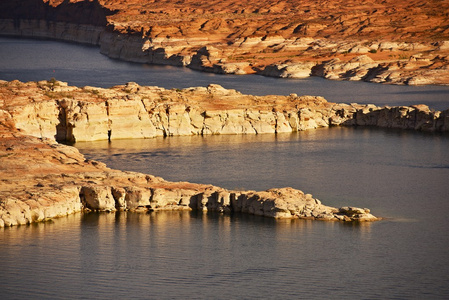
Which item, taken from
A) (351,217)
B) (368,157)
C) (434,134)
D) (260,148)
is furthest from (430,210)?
(434,134)

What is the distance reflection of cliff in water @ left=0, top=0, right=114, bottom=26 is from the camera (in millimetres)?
162025

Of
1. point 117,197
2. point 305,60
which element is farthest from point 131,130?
point 305,60

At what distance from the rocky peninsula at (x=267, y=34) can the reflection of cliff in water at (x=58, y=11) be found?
0.20 meters

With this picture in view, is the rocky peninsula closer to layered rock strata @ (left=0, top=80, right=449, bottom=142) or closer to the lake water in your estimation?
layered rock strata @ (left=0, top=80, right=449, bottom=142)

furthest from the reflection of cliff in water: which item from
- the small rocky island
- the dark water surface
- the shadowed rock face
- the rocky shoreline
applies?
the shadowed rock face

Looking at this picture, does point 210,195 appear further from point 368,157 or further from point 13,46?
point 13,46

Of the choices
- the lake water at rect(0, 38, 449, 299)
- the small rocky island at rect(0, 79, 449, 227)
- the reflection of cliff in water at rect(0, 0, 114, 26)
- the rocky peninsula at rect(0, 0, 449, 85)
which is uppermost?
the reflection of cliff in water at rect(0, 0, 114, 26)

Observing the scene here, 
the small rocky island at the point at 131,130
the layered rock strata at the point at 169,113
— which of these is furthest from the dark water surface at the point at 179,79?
the small rocky island at the point at 131,130

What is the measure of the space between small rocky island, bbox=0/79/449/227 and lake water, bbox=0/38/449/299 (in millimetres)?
697

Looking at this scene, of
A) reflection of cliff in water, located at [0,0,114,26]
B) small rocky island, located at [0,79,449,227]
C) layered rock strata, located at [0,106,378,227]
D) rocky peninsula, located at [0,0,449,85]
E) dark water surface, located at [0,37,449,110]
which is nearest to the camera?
layered rock strata, located at [0,106,378,227]

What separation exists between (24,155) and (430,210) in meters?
18.1

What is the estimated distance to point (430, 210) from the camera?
122 feet

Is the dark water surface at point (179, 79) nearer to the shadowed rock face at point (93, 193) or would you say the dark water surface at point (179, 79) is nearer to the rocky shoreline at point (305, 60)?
the rocky shoreline at point (305, 60)

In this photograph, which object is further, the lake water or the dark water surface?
the dark water surface
